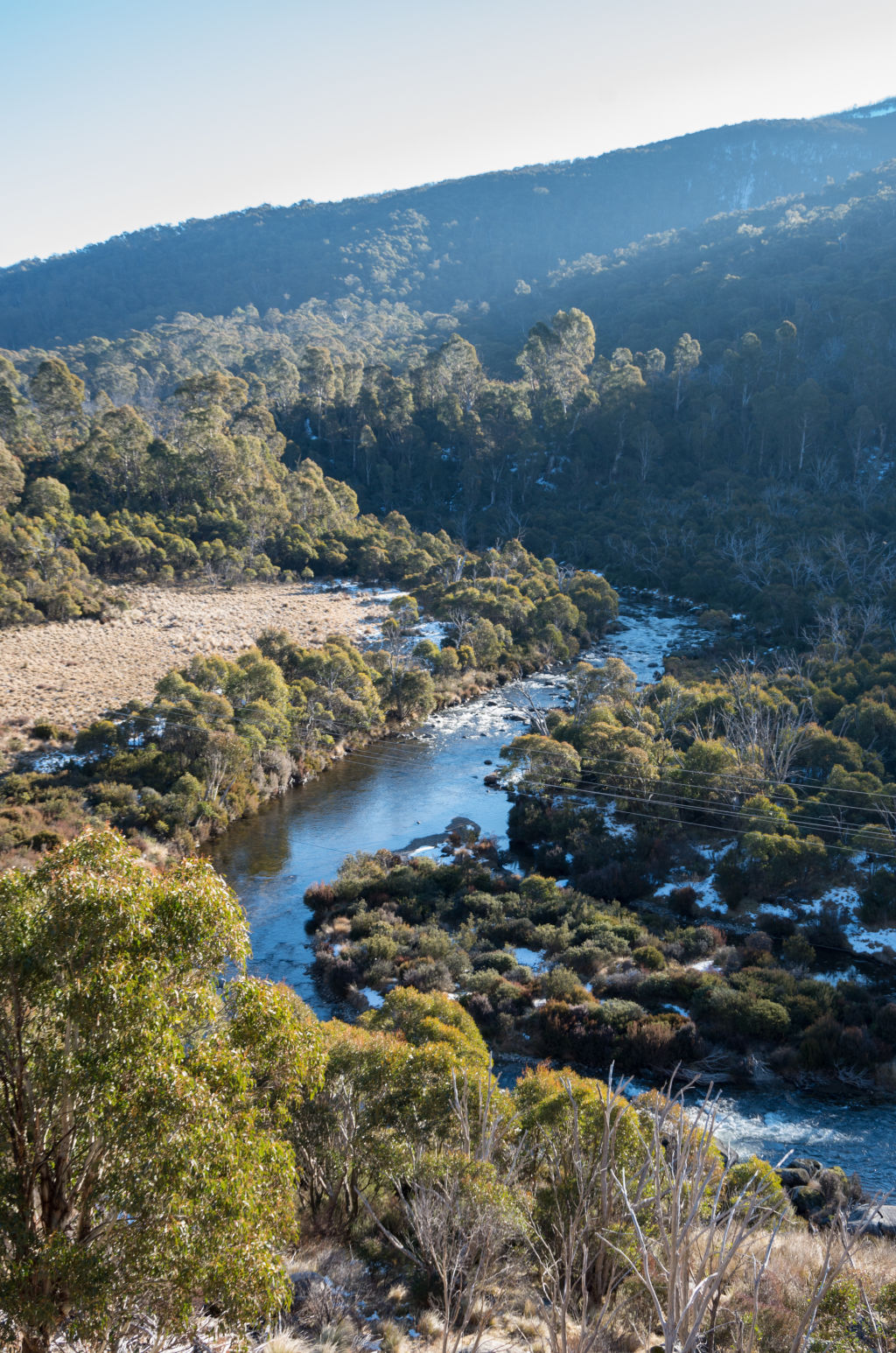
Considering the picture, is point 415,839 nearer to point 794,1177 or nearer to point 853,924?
point 853,924

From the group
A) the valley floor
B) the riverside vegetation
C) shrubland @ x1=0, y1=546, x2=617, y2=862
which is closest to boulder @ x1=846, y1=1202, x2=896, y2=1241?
the riverside vegetation

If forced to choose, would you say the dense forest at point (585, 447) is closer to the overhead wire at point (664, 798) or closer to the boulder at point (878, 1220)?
the overhead wire at point (664, 798)

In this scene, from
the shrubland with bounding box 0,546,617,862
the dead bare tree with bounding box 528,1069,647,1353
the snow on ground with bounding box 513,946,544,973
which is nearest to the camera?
the dead bare tree with bounding box 528,1069,647,1353

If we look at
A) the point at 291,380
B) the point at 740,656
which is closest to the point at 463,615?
the point at 740,656

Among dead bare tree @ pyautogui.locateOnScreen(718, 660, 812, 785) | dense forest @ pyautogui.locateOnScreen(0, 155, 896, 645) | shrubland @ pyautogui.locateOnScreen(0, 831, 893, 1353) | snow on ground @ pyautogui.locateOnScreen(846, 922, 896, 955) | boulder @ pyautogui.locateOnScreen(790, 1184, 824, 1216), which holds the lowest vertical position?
snow on ground @ pyautogui.locateOnScreen(846, 922, 896, 955)

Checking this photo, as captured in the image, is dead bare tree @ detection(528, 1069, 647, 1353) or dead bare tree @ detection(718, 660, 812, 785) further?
dead bare tree @ detection(718, 660, 812, 785)

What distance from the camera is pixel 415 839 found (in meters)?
32.4

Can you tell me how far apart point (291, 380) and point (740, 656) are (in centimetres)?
7135

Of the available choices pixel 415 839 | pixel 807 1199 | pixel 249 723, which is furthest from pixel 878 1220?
pixel 249 723

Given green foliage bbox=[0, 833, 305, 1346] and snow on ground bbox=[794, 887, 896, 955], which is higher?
green foliage bbox=[0, 833, 305, 1346]

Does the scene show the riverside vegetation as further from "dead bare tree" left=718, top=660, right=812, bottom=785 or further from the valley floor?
the valley floor

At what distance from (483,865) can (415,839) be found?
142 inches

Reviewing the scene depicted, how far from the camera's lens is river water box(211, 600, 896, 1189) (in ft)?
58.1

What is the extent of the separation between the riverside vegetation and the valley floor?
2875 millimetres
